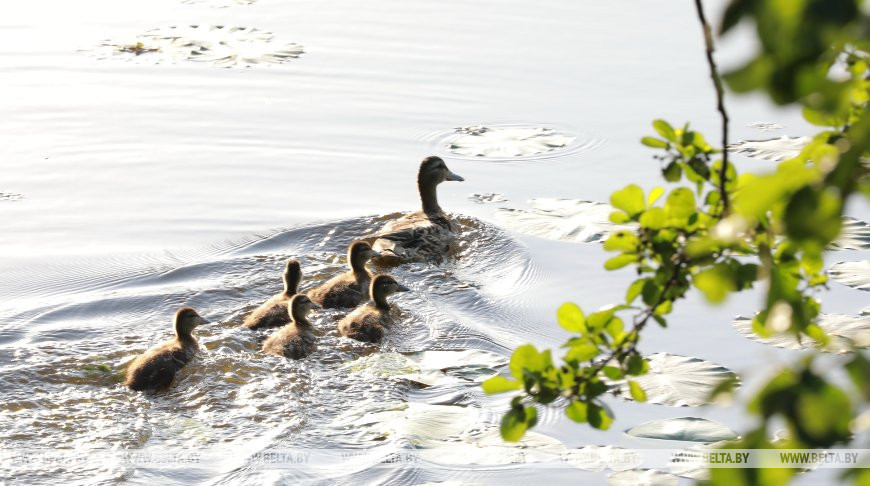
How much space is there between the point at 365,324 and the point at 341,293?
752 millimetres

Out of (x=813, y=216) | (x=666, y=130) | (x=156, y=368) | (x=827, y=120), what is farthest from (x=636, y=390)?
(x=156, y=368)

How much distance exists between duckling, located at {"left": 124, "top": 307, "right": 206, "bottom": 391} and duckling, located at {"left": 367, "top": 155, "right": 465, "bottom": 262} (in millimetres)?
1994

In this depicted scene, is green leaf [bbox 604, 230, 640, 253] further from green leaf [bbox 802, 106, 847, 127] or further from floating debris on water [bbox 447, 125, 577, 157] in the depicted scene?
floating debris on water [bbox 447, 125, 577, 157]

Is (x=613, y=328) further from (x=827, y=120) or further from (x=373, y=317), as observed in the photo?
(x=373, y=317)

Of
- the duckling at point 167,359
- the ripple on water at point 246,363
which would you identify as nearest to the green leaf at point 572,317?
the ripple on water at point 246,363

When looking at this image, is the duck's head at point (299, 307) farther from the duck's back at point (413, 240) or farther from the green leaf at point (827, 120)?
the green leaf at point (827, 120)

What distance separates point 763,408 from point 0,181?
8964 mm

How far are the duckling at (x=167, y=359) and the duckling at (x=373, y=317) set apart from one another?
36.1 inches

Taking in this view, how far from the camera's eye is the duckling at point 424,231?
8352 mm

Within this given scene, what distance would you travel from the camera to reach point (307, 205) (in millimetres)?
8930

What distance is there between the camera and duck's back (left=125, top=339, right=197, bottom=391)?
6090 mm

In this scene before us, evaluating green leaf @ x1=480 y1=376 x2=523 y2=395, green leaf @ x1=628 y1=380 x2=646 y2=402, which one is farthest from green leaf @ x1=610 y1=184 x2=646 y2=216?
green leaf @ x1=480 y1=376 x2=523 y2=395

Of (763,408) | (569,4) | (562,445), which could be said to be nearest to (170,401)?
(562,445)

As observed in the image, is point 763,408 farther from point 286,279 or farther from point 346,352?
point 286,279
